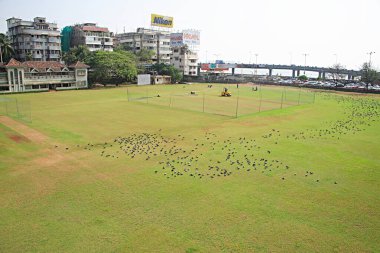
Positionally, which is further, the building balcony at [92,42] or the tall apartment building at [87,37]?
the tall apartment building at [87,37]

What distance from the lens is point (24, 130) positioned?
35375 mm

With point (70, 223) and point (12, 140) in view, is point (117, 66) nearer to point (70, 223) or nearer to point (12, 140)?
point (12, 140)

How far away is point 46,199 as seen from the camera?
700 inches

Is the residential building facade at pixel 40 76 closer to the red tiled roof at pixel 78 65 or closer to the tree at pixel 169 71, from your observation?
the red tiled roof at pixel 78 65

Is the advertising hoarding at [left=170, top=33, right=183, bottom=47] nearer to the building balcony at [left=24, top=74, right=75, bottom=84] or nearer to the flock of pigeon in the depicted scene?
the building balcony at [left=24, top=74, right=75, bottom=84]

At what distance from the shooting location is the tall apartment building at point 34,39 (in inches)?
4001

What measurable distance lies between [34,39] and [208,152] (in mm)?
96957

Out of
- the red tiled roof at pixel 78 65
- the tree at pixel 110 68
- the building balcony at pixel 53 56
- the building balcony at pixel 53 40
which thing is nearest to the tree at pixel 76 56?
the tree at pixel 110 68

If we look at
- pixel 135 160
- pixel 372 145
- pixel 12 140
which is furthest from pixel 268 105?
pixel 12 140

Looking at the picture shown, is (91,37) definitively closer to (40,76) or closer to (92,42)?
(92,42)

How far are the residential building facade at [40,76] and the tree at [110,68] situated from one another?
3.45m

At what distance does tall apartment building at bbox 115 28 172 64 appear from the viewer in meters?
141

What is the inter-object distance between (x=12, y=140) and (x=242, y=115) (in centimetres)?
3084

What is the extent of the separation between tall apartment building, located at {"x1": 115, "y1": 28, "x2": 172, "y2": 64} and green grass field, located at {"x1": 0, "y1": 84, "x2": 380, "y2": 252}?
110 metres
